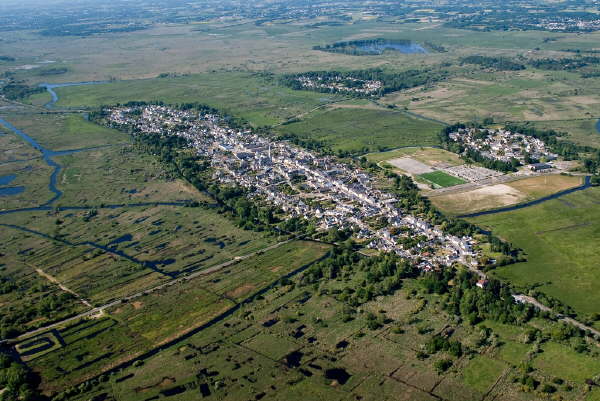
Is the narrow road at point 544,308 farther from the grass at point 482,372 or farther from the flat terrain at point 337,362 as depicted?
the grass at point 482,372

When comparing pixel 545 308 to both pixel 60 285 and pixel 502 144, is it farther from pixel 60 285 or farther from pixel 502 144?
pixel 502 144

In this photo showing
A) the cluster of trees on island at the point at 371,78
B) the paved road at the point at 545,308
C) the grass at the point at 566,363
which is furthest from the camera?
the cluster of trees on island at the point at 371,78

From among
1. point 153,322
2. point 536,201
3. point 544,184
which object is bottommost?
point 153,322

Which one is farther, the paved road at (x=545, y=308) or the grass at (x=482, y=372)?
the paved road at (x=545, y=308)

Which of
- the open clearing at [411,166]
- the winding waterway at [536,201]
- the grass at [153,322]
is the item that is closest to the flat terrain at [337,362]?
the grass at [153,322]

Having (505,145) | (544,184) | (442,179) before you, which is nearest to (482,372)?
(442,179)

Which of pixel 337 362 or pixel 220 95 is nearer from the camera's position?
pixel 337 362

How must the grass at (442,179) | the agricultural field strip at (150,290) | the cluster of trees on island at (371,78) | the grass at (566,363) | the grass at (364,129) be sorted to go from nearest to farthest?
the grass at (566,363), the agricultural field strip at (150,290), the grass at (442,179), the grass at (364,129), the cluster of trees on island at (371,78)
